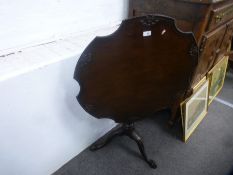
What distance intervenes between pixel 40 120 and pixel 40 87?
196 millimetres

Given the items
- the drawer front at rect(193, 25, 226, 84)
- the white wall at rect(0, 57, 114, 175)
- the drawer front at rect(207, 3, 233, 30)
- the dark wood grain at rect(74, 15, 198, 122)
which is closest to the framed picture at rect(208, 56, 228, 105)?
the drawer front at rect(193, 25, 226, 84)

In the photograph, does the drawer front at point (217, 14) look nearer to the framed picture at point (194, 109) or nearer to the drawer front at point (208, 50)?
the drawer front at point (208, 50)

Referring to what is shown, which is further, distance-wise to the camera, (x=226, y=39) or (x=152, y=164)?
(x=226, y=39)

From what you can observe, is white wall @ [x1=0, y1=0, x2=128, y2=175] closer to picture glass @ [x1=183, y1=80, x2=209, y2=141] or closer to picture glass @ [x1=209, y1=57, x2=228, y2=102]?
picture glass @ [x1=183, y1=80, x2=209, y2=141]

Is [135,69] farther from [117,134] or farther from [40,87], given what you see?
[117,134]

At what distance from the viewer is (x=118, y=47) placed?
95 cm

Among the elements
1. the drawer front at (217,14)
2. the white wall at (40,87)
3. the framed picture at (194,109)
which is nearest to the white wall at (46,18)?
the white wall at (40,87)

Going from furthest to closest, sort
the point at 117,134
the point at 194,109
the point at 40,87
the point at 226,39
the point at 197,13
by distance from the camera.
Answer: the point at 226,39 < the point at 194,109 < the point at 117,134 < the point at 197,13 < the point at 40,87

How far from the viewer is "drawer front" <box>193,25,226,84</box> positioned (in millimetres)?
1402

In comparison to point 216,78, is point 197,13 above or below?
above

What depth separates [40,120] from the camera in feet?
3.63

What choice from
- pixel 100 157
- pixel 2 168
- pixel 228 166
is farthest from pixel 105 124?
pixel 228 166

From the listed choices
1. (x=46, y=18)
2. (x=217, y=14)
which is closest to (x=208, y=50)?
(x=217, y=14)

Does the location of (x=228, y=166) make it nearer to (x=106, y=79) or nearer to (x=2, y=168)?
(x=106, y=79)
